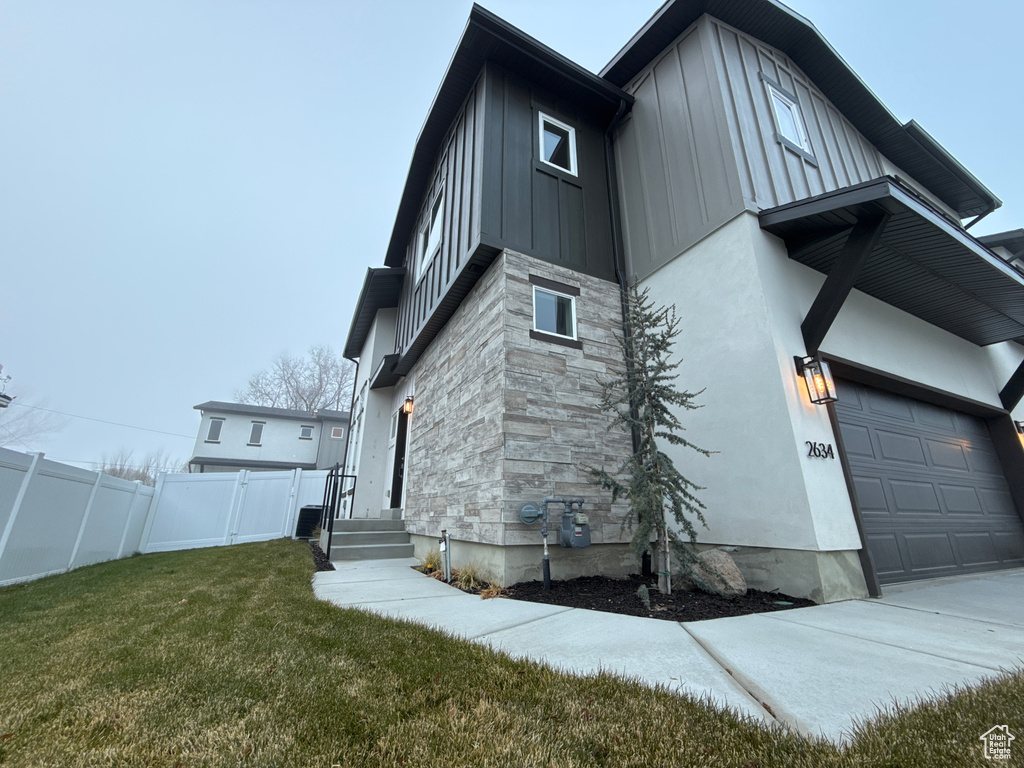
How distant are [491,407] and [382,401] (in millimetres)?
6432

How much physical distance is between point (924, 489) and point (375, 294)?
35.1 ft

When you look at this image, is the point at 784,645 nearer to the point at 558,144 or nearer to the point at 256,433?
the point at 558,144

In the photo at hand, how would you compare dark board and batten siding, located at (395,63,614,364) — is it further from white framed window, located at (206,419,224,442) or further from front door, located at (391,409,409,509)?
white framed window, located at (206,419,224,442)

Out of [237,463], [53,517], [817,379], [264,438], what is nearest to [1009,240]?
[817,379]

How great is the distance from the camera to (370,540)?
6609 mm

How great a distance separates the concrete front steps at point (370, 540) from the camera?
6.21 metres

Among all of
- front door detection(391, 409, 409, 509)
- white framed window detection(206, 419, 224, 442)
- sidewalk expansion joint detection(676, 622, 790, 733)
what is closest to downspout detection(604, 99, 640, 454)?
sidewalk expansion joint detection(676, 622, 790, 733)

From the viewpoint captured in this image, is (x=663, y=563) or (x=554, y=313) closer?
(x=663, y=563)

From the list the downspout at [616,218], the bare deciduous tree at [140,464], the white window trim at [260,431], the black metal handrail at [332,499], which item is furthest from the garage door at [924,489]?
the bare deciduous tree at [140,464]

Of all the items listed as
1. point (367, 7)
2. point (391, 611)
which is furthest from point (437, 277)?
point (367, 7)

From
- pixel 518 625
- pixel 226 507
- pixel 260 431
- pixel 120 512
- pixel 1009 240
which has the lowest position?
pixel 518 625

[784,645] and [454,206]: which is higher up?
[454,206]

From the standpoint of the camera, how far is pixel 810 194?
18.0 feet

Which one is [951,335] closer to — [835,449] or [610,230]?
[835,449]
